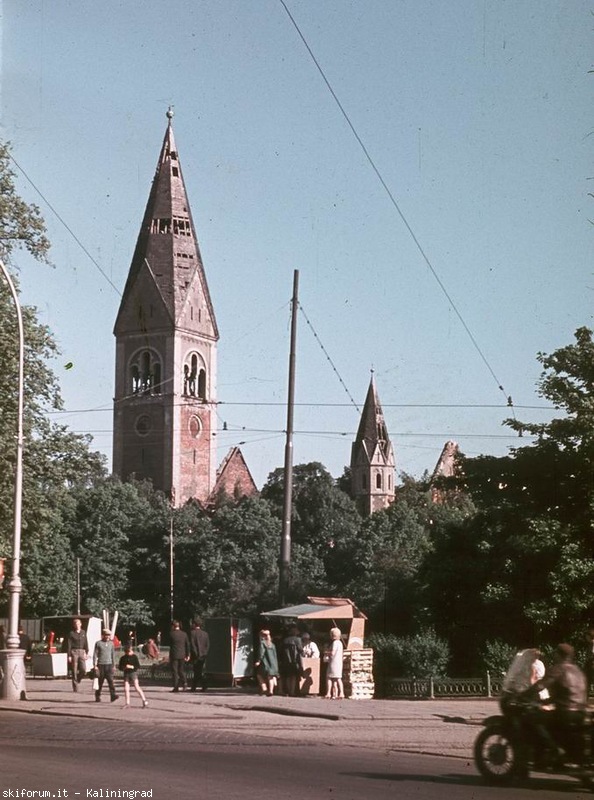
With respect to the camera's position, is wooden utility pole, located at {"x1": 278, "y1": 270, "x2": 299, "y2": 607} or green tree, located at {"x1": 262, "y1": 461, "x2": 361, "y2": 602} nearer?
A: wooden utility pole, located at {"x1": 278, "y1": 270, "x2": 299, "y2": 607}

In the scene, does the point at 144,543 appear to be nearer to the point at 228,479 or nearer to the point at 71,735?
the point at 228,479

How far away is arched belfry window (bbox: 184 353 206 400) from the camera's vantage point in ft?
417

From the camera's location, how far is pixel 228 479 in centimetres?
12988

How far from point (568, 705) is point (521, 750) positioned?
0.62 m

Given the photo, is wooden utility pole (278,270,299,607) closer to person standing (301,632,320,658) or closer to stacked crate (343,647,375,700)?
person standing (301,632,320,658)

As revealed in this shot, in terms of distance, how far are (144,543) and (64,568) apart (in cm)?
1078

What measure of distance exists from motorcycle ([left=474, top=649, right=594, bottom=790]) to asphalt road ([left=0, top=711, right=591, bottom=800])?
7.0 inches

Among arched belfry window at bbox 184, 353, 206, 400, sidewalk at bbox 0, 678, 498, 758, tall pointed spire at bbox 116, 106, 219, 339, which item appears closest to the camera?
sidewalk at bbox 0, 678, 498, 758

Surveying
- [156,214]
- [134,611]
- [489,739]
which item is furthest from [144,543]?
[489,739]

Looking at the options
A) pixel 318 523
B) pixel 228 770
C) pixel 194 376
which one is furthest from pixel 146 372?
pixel 228 770

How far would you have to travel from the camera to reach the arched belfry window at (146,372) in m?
127

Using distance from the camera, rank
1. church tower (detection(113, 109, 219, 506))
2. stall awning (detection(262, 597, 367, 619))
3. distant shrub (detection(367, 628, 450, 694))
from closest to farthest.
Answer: distant shrub (detection(367, 628, 450, 694)) < stall awning (detection(262, 597, 367, 619)) < church tower (detection(113, 109, 219, 506))

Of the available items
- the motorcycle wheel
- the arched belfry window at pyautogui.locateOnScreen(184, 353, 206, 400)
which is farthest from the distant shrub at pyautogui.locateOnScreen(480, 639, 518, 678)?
the arched belfry window at pyautogui.locateOnScreen(184, 353, 206, 400)

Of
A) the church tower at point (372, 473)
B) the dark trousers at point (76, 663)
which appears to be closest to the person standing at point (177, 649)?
the dark trousers at point (76, 663)
